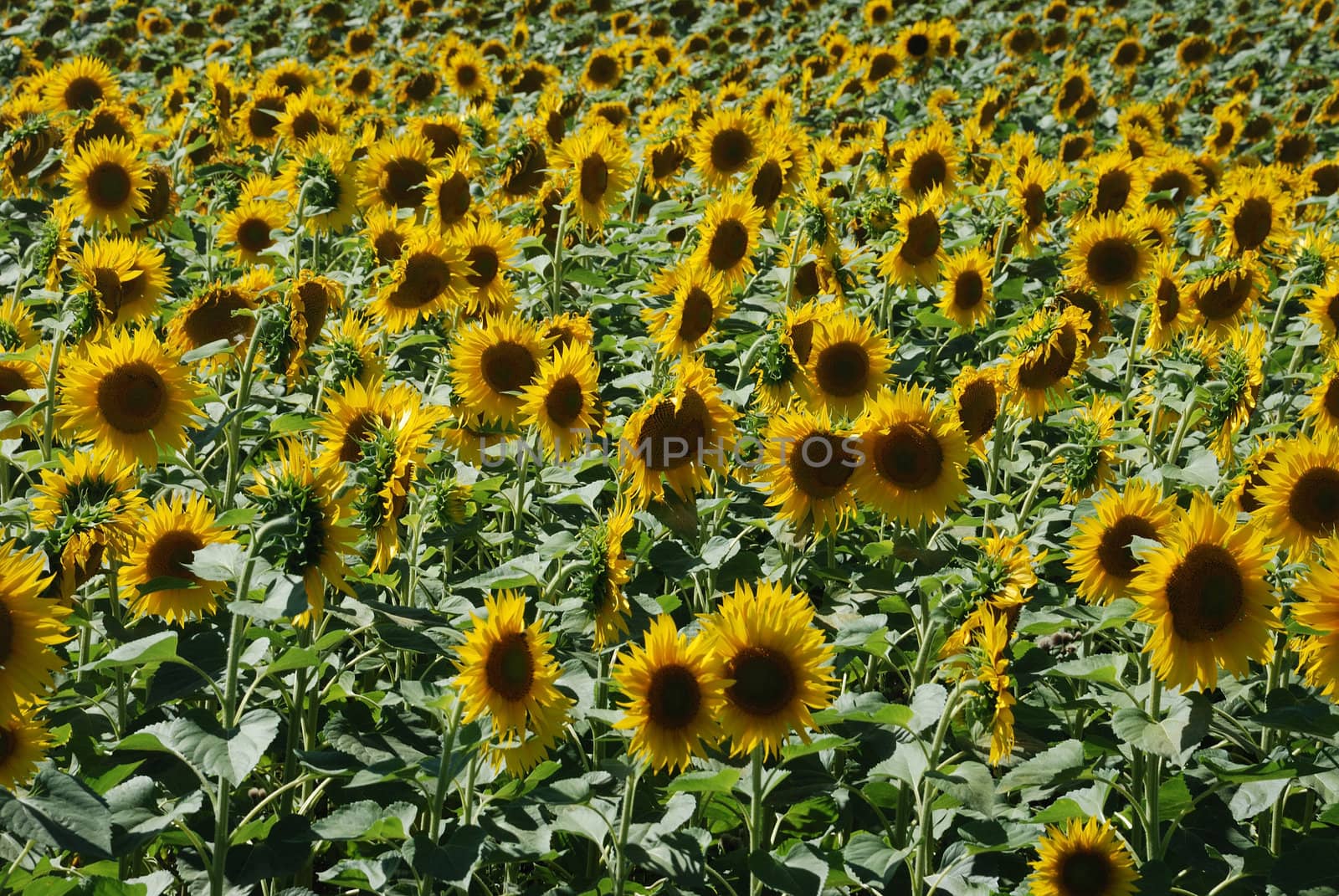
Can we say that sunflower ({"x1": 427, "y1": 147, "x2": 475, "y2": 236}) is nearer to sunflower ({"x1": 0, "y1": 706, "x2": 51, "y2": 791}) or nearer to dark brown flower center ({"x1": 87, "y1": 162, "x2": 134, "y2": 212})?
dark brown flower center ({"x1": 87, "y1": 162, "x2": 134, "y2": 212})

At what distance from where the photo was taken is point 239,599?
7.32 feet

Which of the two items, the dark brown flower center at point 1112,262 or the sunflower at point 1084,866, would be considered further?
the dark brown flower center at point 1112,262

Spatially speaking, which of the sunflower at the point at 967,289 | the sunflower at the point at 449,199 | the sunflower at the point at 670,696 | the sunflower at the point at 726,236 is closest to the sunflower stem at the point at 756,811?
the sunflower at the point at 670,696

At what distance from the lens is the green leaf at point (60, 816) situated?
2.01 metres

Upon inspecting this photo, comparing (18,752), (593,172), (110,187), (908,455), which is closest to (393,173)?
(593,172)

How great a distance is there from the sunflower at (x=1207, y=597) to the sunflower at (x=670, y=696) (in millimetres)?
928

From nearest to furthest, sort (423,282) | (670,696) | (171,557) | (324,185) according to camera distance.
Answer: (670,696), (171,557), (423,282), (324,185)

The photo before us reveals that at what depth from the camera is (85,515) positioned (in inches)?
102

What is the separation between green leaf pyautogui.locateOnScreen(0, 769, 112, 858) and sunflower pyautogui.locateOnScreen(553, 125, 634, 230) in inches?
122

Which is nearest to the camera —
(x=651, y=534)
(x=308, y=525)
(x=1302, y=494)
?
(x=308, y=525)

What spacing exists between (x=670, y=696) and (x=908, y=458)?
3.49 ft

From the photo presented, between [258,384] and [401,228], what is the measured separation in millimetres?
810

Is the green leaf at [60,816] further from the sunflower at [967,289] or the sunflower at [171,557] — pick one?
the sunflower at [967,289]

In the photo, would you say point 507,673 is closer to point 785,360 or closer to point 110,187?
point 785,360
